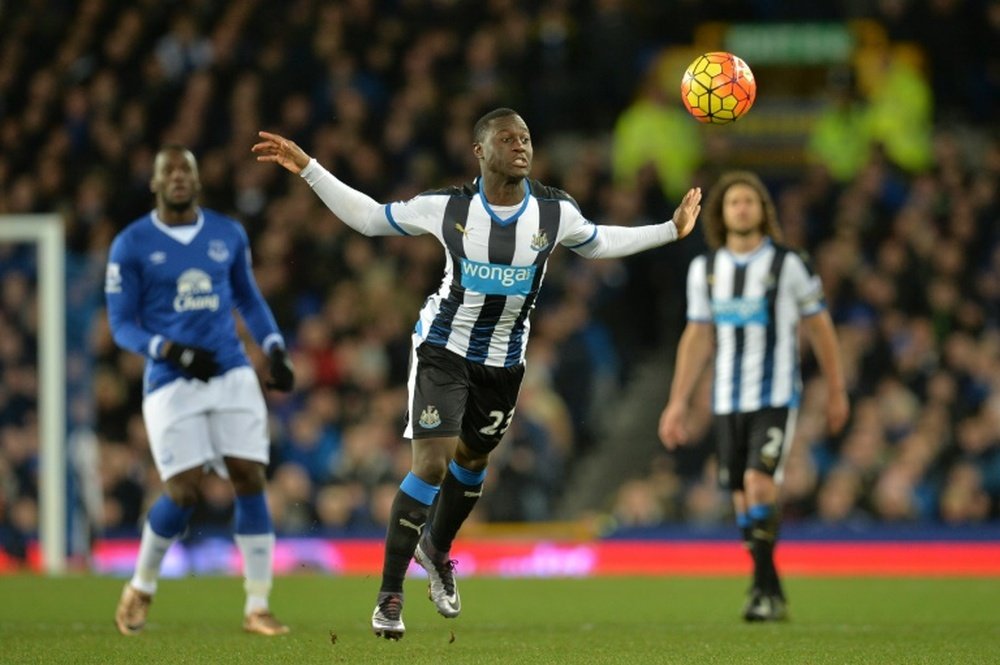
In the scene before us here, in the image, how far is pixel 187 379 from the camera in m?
8.68

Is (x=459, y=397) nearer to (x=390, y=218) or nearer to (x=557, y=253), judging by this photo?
(x=390, y=218)

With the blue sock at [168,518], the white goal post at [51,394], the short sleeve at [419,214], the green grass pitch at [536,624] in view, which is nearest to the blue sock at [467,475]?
the green grass pitch at [536,624]

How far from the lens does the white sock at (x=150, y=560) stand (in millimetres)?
8633

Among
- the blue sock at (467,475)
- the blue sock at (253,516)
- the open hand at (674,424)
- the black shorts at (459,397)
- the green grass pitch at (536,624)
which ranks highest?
the black shorts at (459,397)

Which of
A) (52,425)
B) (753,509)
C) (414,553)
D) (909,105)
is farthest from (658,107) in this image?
(414,553)

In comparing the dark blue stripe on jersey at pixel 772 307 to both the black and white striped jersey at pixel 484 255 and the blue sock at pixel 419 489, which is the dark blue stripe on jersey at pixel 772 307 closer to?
A: the black and white striped jersey at pixel 484 255

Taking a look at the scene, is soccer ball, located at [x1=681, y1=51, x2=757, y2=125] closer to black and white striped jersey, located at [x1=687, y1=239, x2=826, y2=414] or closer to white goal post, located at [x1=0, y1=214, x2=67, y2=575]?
black and white striped jersey, located at [x1=687, y1=239, x2=826, y2=414]

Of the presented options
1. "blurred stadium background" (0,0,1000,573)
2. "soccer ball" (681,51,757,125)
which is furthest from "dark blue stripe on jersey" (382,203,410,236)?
"blurred stadium background" (0,0,1000,573)

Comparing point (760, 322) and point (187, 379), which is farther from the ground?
point (760, 322)

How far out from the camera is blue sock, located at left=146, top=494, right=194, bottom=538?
8641 millimetres

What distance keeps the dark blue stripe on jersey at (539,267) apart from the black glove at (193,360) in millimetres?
1514

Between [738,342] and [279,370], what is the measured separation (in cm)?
261

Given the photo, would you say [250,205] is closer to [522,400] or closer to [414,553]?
[522,400]

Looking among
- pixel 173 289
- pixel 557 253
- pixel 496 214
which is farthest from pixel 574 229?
pixel 557 253
